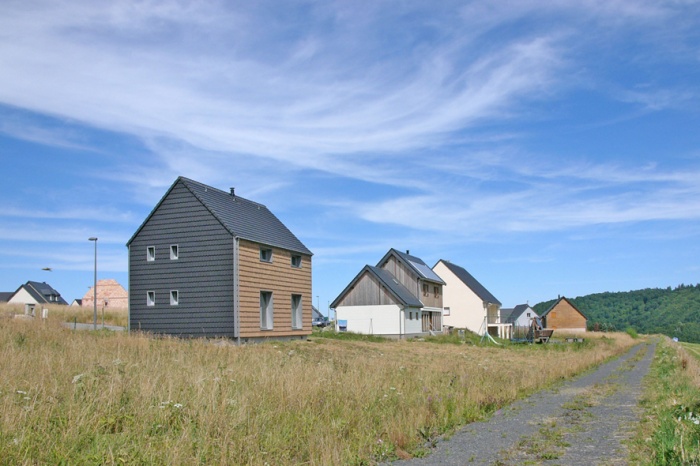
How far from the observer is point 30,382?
9742 mm

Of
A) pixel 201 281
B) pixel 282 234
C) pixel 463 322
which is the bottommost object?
pixel 463 322

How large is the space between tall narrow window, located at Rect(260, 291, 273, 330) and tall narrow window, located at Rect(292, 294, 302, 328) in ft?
9.58

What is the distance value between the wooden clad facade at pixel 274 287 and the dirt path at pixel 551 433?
16342 mm

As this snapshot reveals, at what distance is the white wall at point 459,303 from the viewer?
64625 millimetres

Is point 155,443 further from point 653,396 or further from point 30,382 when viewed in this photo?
point 653,396

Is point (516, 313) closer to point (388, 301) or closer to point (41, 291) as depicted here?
point (388, 301)

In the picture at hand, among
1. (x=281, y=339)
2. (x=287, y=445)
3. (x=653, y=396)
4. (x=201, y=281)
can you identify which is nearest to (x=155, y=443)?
(x=287, y=445)

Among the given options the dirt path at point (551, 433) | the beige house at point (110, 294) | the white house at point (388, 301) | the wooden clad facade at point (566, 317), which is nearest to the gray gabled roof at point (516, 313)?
the wooden clad facade at point (566, 317)

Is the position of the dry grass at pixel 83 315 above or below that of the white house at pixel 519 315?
above

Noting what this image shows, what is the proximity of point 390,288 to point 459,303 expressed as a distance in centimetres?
1805

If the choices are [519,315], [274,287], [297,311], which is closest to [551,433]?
[274,287]

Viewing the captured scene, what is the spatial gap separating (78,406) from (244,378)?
400cm

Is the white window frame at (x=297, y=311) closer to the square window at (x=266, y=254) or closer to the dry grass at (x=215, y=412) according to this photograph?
the square window at (x=266, y=254)

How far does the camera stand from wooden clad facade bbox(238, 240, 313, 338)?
96.3ft
